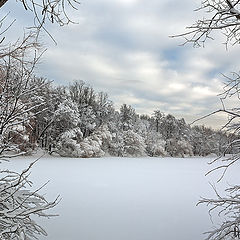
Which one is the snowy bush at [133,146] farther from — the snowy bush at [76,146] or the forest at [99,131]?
the snowy bush at [76,146]

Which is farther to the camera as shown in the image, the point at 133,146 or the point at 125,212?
the point at 133,146

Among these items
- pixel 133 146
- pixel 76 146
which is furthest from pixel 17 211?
pixel 133 146

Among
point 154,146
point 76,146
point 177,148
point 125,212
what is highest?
point 177,148

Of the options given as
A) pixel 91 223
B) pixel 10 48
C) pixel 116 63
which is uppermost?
pixel 116 63

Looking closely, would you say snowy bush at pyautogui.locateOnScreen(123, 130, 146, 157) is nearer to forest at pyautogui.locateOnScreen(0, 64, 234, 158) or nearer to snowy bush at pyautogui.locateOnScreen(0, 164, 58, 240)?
forest at pyautogui.locateOnScreen(0, 64, 234, 158)

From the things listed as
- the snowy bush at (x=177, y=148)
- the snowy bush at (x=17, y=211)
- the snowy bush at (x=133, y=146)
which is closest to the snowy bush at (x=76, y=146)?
the snowy bush at (x=133, y=146)

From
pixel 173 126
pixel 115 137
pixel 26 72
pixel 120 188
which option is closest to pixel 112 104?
pixel 115 137

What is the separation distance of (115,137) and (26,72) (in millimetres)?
21566

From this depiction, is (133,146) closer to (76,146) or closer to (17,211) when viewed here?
(76,146)

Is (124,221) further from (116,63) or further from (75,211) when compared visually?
(116,63)

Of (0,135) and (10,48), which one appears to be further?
(10,48)

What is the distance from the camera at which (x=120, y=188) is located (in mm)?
7035

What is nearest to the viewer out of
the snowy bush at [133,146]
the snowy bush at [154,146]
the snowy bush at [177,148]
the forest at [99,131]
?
the forest at [99,131]

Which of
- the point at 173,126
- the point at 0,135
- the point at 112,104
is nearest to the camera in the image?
the point at 0,135
